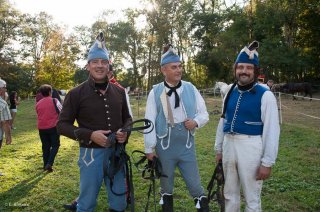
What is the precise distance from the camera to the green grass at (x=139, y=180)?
4770mm

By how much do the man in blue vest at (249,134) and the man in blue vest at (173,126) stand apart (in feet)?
1.19

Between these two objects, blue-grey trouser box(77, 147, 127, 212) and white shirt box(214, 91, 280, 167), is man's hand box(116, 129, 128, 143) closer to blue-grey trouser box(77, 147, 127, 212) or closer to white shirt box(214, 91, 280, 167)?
blue-grey trouser box(77, 147, 127, 212)

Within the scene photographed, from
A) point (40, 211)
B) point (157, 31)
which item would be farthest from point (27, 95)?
point (40, 211)

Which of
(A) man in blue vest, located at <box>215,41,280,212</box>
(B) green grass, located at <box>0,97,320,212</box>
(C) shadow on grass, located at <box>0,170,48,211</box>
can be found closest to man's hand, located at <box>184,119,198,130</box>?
(A) man in blue vest, located at <box>215,41,280,212</box>

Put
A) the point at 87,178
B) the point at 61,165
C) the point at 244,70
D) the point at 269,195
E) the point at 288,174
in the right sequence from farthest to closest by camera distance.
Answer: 1. the point at 61,165
2. the point at 288,174
3. the point at 269,195
4. the point at 244,70
5. the point at 87,178


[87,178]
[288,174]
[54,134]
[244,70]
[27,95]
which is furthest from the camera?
[27,95]

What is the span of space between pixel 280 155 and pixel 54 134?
4884 millimetres

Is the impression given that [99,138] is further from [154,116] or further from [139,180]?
[139,180]

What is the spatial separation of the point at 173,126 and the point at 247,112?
77 centimetres

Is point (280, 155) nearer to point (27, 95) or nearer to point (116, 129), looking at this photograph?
point (116, 129)

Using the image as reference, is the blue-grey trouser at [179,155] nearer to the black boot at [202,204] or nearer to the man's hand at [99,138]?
the black boot at [202,204]

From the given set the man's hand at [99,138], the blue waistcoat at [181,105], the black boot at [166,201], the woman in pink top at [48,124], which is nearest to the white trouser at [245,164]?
the blue waistcoat at [181,105]

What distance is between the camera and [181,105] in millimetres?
3561

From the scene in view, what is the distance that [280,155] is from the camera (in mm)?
7523
